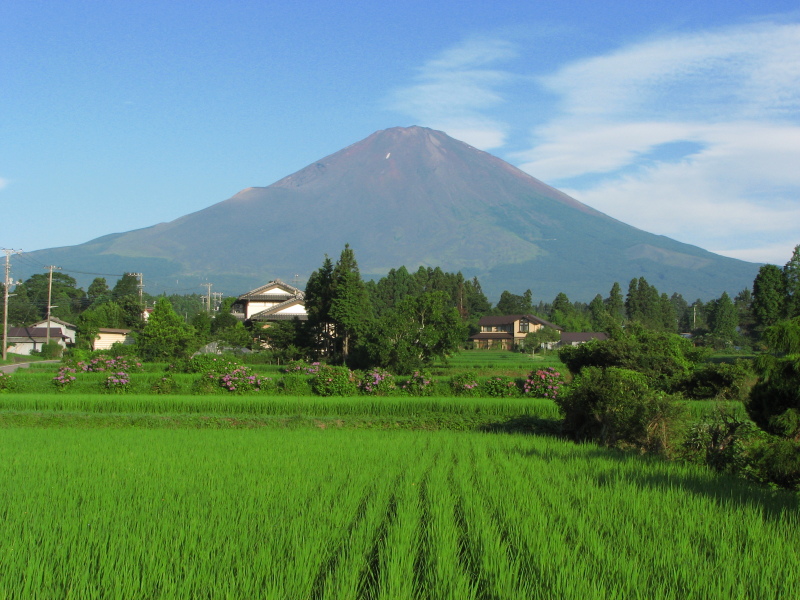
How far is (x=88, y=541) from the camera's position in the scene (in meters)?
6.14

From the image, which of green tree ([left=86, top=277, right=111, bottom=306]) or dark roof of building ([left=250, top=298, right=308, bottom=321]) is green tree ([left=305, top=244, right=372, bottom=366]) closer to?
dark roof of building ([left=250, top=298, right=308, bottom=321])

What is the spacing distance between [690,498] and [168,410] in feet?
57.7

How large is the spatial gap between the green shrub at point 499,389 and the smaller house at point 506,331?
71745 millimetres

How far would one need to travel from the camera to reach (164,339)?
141 ft

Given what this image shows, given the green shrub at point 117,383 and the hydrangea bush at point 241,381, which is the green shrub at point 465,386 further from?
the green shrub at point 117,383

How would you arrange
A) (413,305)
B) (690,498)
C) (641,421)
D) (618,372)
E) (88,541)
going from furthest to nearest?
(413,305)
(618,372)
(641,421)
(690,498)
(88,541)

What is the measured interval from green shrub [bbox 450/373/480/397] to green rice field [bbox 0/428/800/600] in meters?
13.8

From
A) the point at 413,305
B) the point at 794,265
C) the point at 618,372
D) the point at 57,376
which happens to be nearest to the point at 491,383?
the point at 618,372

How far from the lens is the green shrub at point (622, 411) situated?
13.5m

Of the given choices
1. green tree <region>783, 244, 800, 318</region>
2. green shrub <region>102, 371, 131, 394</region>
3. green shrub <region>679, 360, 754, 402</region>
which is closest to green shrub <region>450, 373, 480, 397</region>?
green shrub <region>679, 360, 754, 402</region>

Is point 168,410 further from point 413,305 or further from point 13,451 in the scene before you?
point 413,305

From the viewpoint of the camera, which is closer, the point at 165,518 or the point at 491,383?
the point at 165,518

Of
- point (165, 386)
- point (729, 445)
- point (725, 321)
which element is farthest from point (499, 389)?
point (725, 321)

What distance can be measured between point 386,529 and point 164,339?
3866 cm
